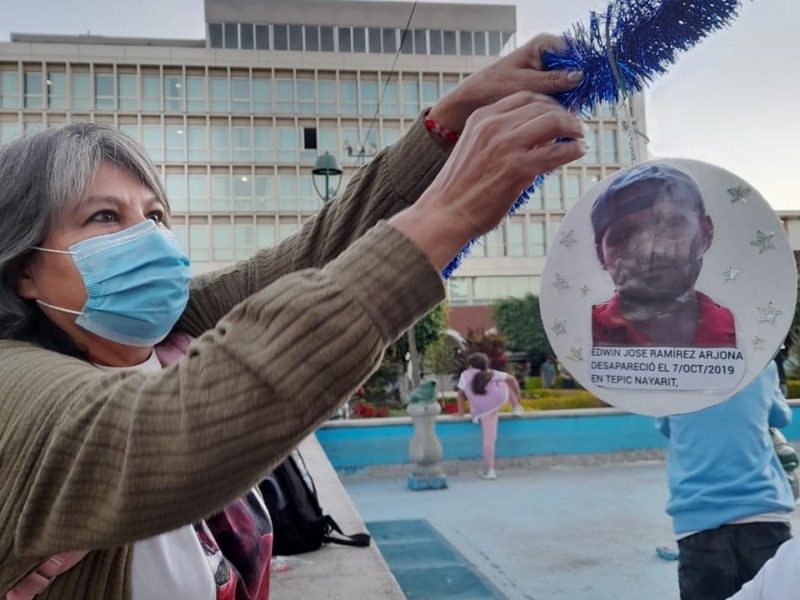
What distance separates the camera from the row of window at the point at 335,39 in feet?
120

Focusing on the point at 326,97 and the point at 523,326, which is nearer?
the point at 523,326

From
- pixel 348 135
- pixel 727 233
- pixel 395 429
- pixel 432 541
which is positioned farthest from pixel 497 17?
pixel 727 233

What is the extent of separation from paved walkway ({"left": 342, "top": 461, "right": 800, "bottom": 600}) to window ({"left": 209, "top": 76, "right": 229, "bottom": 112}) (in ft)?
105

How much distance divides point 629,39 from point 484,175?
0.44 m

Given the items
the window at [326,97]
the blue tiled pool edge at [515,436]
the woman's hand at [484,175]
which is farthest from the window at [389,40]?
the woman's hand at [484,175]

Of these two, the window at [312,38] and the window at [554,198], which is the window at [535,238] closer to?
the window at [554,198]

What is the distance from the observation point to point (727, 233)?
1.11m

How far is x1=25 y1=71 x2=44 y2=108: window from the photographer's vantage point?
117 feet

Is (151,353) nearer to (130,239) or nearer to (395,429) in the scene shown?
(130,239)

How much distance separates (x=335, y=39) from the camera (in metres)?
37.3

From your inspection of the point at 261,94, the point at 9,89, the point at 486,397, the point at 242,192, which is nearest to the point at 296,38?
the point at 261,94

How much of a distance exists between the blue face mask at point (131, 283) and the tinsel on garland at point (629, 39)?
494 mm

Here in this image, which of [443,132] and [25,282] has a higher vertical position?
[443,132]

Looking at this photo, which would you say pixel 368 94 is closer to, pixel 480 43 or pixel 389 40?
pixel 389 40
